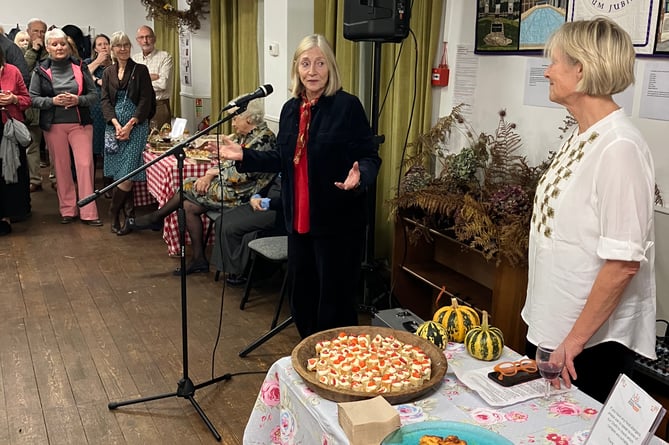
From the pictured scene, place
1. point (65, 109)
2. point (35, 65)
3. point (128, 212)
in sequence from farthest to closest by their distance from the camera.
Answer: point (35, 65), point (128, 212), point (65, 109)

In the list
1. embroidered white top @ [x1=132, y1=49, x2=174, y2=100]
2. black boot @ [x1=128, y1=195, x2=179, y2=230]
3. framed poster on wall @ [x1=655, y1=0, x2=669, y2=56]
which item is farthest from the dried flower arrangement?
embroidered white top @ [x1=132, y1=49, x2=174, y2=100]

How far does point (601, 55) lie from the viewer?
4.71 feet

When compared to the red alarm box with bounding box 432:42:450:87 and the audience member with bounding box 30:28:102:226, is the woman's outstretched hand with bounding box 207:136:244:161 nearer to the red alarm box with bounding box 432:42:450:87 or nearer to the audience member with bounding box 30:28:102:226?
the red alarm box with bounding box 432:42:450:87

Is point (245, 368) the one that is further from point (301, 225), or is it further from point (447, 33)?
point (447, 33)

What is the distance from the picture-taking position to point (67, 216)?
17.6 feet

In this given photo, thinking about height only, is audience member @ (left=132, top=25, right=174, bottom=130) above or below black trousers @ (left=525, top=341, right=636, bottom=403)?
above

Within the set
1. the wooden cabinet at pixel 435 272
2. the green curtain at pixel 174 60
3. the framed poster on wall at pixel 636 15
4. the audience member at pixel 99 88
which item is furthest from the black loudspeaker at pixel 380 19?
the green curtain at pixel 174 60

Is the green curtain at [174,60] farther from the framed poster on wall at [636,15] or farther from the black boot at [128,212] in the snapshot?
the framed poster on wall at [636,15]

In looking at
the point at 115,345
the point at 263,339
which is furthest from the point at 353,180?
the point at 115,345

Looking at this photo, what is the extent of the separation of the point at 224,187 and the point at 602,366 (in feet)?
8.88

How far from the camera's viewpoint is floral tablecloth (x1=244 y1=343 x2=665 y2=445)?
129cm

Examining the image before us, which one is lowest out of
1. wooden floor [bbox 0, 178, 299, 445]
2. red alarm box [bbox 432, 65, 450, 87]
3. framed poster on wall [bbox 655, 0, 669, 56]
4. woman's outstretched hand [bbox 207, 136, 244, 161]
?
wooden floor [bbox 0, 178, 299, 445]

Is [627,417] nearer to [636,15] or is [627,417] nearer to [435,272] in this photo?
[636,15]

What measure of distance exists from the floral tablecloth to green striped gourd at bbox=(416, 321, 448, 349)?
0.28ft
